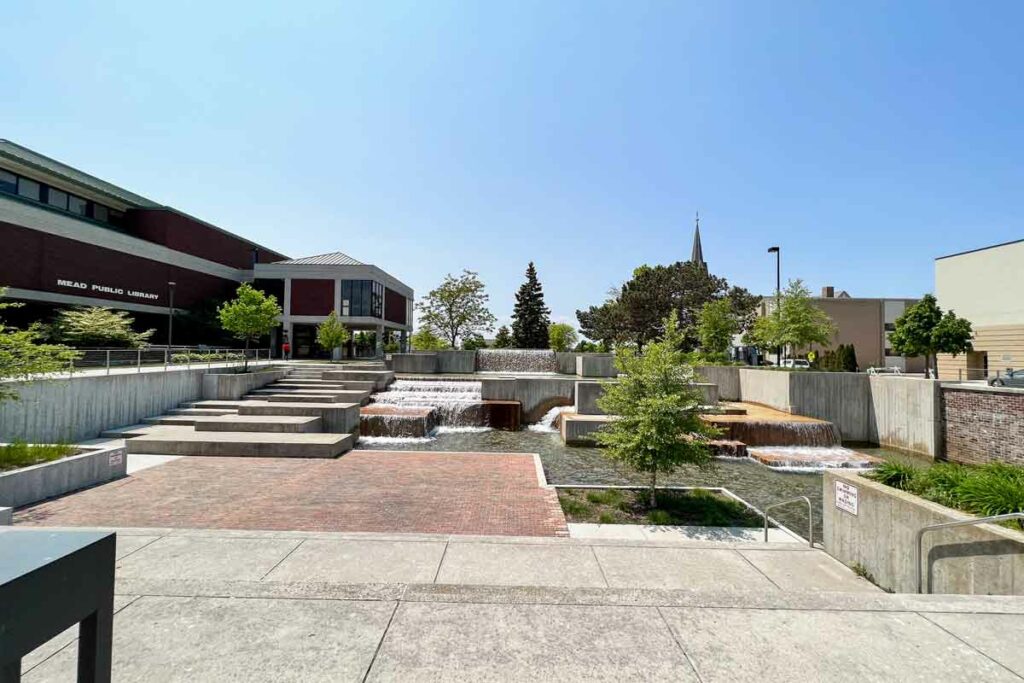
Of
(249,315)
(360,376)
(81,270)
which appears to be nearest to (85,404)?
(360,376)

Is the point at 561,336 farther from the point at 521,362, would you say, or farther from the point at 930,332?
the point at 930,332

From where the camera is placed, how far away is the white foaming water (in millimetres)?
22572

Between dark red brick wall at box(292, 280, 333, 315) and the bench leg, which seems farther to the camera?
dark red brick wall at box(292, 280, 333, 315)

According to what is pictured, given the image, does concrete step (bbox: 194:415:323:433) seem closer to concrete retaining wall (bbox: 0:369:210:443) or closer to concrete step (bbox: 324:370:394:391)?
concrete retaining wall (bbox: 0:369:210:443)

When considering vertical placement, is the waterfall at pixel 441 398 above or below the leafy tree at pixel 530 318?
below

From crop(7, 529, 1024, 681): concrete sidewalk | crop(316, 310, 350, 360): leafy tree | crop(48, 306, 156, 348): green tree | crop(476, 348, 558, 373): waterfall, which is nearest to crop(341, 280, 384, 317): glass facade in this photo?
crop(316, 310, 350, 360): leafy tree

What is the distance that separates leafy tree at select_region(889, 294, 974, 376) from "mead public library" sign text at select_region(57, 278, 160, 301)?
57699mm

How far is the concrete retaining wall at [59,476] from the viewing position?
8.68 meters

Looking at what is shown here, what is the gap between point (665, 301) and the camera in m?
46.6

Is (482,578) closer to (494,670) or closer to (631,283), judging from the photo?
(494,670)

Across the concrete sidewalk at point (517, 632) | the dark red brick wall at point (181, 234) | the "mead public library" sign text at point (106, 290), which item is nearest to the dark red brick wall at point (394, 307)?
the dark red brick wall at point (181, 234)

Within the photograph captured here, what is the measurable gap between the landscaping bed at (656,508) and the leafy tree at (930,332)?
93.2 ft

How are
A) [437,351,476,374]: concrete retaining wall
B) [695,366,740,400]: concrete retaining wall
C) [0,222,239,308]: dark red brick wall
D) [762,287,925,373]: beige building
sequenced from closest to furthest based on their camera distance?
1. [695,366,740,400]: concrete retaining wall
2. [0,222,239,308]: dark red brick wall
3. [437,351,476,374]: concrete retaining wall
4. [762,287,925,373]: beige building

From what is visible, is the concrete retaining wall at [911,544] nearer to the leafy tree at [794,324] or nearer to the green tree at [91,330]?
the leafy tree at [794,324]
